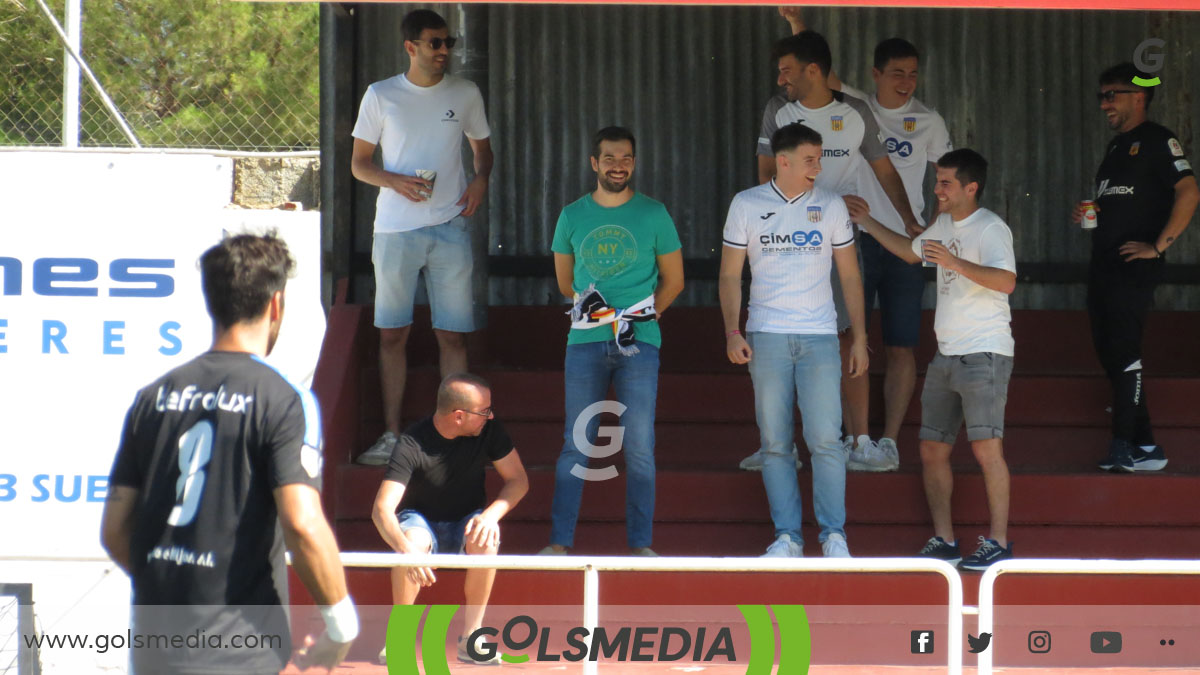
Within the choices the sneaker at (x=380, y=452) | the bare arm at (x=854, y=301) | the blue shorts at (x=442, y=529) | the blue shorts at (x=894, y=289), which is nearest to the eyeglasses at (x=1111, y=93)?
the blue shorts at (x=894, y=289)

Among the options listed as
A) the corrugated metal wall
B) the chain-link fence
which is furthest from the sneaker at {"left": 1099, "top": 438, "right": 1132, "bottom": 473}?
the chain-link fence

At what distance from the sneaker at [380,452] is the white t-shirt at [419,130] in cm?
104

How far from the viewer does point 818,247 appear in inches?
237

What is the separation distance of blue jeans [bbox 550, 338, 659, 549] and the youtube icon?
6.87ft

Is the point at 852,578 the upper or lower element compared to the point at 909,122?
lower

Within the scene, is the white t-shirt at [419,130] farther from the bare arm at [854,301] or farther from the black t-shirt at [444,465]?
the bare arm at [854,301]

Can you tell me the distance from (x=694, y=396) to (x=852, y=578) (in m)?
1.56

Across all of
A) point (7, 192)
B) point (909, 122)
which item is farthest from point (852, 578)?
point (7, 192)

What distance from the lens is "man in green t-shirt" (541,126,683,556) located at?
5.95 meters

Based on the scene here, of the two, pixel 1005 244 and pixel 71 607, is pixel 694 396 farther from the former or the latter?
pixel 71 607

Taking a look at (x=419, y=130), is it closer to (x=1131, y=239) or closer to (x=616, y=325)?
(x=616, y=325)

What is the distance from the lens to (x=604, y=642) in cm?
566

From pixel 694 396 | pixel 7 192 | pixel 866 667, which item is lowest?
pixel 866 667

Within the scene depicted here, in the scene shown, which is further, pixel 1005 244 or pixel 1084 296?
pixel 1084 296
